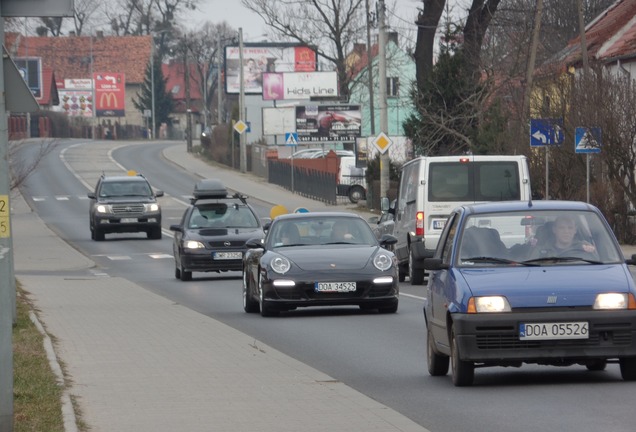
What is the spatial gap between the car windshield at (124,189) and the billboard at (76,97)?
316 ft

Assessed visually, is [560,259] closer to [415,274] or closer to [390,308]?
[390,308]

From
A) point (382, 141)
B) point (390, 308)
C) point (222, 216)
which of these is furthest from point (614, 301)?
point (382, 141)

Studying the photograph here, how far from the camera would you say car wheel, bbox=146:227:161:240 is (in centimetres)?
4662

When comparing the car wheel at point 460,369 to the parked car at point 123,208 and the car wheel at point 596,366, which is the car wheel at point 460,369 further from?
the parked car at point 123,208

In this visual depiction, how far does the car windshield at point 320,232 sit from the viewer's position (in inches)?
781

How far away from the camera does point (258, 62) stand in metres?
109

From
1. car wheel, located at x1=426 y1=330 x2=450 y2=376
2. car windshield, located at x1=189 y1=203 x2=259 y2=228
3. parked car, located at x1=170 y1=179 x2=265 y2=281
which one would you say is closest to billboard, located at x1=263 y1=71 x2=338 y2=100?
parked car, located at x1=170 y1=179 x2=265 y2=281

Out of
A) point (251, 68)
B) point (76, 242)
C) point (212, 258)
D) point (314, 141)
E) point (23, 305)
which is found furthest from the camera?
point (251, 68)

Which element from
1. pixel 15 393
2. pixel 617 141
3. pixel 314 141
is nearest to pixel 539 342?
pixel 15 393

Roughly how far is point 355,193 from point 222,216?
32.2 m

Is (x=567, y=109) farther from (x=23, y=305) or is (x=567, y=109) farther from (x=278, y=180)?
(x=278, y=180)

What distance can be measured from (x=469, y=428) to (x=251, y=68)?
99.9 m

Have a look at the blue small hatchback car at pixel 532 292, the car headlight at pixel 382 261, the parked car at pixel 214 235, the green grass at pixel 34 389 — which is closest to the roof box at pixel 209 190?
the parked car at pixel 214 235

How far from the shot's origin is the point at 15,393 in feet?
35.7
